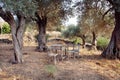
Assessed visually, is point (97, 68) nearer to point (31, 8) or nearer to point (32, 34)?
point (31, 8)

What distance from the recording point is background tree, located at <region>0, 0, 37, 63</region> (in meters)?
7.58

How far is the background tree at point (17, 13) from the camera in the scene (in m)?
7.58

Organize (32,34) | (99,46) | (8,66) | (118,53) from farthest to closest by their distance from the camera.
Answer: (32,34), (99,46), (118,53), (8,66)

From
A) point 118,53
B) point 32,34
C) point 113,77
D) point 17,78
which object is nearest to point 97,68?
point 113,77

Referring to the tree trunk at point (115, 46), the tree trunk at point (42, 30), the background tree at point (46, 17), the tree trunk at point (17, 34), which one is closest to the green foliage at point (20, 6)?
the tree trunk at point (17, 34)

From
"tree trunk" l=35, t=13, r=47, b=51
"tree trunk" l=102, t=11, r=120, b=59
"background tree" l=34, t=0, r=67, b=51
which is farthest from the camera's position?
"tree trunk" l=35, t=13, r=47, b=51

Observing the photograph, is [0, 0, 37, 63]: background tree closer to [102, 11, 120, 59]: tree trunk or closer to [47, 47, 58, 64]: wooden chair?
[47, 47, 58, 64]: wooden chair

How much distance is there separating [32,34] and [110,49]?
14.4m

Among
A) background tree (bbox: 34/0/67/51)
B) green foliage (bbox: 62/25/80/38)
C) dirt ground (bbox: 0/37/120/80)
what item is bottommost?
dirt ground (bbox: 0/37/120/80)

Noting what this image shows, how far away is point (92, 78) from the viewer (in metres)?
8.22

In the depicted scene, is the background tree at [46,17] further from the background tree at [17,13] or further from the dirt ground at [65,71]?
the dirt ground at [65,71]

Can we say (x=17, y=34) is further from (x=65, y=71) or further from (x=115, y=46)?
(x=115, y=46)

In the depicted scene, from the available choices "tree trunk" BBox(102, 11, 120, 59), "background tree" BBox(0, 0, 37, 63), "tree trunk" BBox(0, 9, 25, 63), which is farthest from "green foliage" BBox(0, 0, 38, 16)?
"tree trunk" BBox(102, 11, 120, 59)

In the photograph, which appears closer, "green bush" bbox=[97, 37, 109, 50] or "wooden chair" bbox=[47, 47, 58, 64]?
"wooden chair" bbox=[47, 47, 58, 64]
